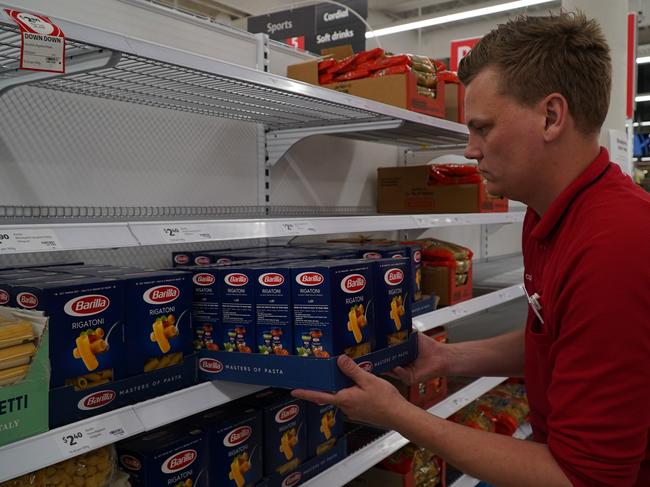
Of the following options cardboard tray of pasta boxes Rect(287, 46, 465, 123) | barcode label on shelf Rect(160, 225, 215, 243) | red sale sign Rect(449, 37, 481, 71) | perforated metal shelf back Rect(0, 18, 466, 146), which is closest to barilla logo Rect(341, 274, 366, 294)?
→ barcode label on shelf Rect(160, 225, 215, 243)

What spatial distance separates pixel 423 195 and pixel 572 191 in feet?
6.03

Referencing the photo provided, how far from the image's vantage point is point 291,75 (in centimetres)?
263

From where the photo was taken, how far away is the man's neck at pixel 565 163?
1.33 meters

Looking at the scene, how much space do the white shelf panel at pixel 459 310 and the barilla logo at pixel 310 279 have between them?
0.86 metres

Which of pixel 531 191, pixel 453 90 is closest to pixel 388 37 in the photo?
pixel 453 90

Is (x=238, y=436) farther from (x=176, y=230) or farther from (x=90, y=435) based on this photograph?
(x=176, y=230)

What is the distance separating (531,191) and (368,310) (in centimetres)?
49

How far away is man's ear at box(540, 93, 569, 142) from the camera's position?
1282mm

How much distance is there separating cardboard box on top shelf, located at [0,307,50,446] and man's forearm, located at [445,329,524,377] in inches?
46.7

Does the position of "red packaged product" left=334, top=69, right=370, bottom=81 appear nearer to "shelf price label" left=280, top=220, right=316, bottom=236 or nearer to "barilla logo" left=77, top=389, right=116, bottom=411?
"shelf price label" left=280, top=220, right=316, bottom=236

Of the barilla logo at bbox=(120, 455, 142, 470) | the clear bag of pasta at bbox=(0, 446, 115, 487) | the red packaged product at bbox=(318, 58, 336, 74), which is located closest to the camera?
the clear bag of pasta at bbox=(0, 446, 115, 487)

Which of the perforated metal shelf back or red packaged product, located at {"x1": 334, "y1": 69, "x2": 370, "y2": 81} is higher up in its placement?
red packaged product, located at {"x1": 334, "y1": 69, "x2": 370, "y2": 81}

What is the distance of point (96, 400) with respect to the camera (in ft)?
4.09

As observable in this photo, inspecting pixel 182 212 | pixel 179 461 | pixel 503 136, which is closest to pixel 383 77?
pixel 182 212
